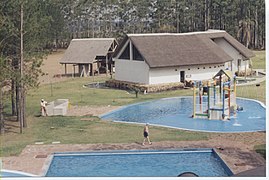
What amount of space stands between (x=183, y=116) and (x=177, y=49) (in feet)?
30.8

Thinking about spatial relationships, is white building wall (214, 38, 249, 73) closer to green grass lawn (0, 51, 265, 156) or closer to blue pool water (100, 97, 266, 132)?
green grass lawn (0, 51, 265, 156)

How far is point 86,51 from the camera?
34969 millimetres

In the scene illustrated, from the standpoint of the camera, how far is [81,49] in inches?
1394

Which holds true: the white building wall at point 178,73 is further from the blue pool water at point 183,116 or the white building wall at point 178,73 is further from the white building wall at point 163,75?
the blue pool water at point 183,116

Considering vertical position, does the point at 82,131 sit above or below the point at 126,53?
below

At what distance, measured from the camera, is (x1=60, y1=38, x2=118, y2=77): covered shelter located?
113 feet

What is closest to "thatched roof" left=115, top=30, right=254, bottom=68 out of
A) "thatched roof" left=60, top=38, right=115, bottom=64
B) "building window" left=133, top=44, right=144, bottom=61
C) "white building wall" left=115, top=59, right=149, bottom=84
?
"building window" left=133, top=44, right=144, bottom=61

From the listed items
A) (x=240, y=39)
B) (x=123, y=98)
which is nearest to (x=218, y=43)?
(x=123, y=98)

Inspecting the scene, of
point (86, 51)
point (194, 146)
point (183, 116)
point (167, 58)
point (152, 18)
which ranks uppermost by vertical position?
point (152, 18)

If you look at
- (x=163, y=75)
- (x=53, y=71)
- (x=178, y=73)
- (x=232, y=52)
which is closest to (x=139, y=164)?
(x=163, y=75)

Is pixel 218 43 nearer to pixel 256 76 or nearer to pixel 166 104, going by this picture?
pixel 256 76

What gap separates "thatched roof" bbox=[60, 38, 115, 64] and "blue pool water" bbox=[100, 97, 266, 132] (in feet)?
37.9

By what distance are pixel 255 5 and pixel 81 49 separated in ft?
83.1

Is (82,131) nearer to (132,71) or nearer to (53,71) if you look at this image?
(132,71)
